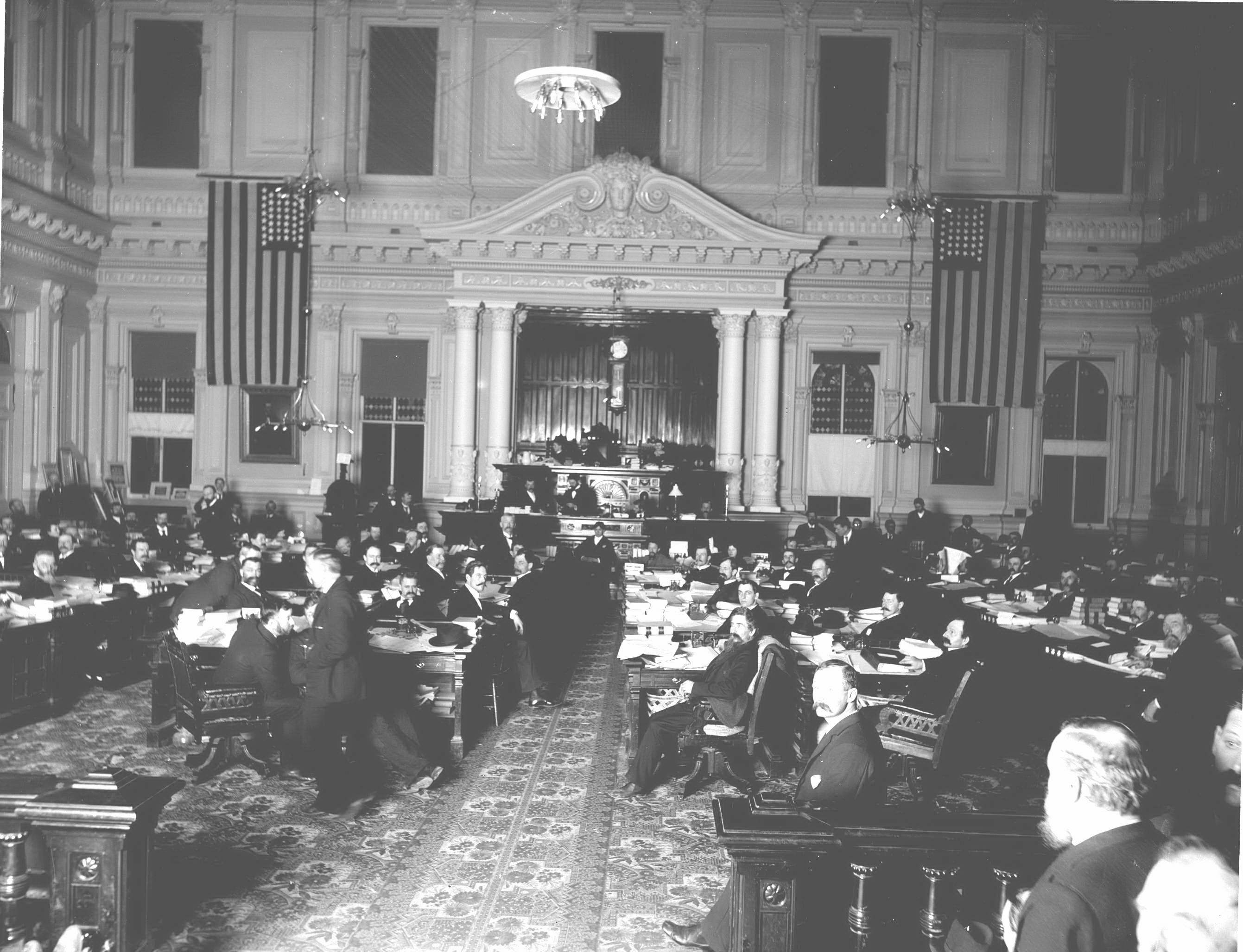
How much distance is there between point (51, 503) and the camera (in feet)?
50.3

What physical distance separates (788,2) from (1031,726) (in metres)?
13.9

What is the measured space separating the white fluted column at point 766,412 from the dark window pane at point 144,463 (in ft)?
35.5

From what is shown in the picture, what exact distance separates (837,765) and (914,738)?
2472mm

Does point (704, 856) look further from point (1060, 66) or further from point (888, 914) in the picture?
point (1060, 66)

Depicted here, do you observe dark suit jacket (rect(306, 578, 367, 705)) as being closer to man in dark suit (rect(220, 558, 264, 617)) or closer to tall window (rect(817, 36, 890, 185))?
man in dark suit (rect(220, 558, 264, 617))

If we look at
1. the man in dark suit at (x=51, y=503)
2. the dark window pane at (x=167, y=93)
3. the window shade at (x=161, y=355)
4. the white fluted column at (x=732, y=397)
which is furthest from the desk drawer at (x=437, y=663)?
the dark window pane at (x=167, y=93)

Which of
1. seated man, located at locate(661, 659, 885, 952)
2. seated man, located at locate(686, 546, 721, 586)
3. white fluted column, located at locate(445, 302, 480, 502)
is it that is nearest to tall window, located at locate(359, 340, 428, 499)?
white fluted column, located at locate(445, 302, 480, 502)

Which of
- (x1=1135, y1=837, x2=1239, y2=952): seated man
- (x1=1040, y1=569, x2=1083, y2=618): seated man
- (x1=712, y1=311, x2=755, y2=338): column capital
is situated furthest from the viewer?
(x1=712, y1=311, x2=755, y2=338): column capital

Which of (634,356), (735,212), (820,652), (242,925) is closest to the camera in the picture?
(242,925)

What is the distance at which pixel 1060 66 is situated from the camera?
685 inches

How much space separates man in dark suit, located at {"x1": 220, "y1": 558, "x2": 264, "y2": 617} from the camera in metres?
8.14

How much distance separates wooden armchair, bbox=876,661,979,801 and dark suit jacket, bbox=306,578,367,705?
11.0ft

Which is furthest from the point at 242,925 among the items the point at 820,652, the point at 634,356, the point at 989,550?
the point at 634,356

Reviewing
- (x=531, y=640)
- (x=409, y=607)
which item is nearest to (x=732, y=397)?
(x=531, y=640)
